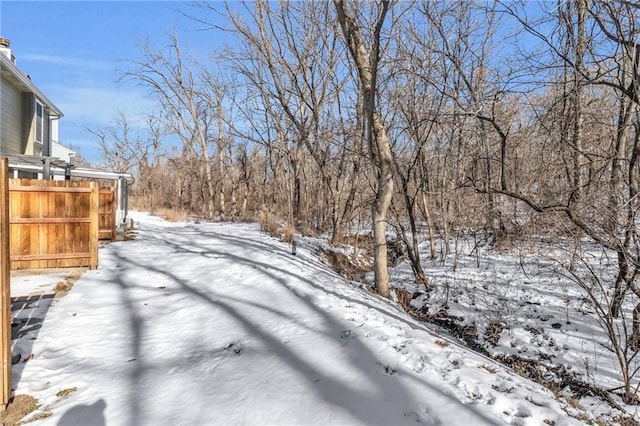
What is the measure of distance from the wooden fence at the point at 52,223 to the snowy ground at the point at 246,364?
1.83 feet

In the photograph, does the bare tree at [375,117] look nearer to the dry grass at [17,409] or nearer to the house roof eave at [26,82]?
the dry grass at [17,409]

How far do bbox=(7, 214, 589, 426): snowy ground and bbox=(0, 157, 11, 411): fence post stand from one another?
379 millimetres

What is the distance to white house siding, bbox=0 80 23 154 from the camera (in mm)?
11461

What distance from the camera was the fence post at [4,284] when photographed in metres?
2.81

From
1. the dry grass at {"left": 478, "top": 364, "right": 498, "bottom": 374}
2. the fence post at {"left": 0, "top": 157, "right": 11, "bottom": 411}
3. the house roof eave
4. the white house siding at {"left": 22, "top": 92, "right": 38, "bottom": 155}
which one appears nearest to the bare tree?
the dry grass at {"left": 478, "top": 364, "right": 498, "bottom": 374}

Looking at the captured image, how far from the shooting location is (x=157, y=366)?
3732mm

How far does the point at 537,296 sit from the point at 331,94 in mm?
9460

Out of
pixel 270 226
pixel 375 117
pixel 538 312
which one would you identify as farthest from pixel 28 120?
pixel 538 312

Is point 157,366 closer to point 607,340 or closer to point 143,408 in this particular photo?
point 143,408

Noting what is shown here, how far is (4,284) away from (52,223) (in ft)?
14.9

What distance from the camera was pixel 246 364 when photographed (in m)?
3.72

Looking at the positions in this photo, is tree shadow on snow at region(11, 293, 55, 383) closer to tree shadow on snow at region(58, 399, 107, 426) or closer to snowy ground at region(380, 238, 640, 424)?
tree shadow on snow at region(58, 399, 107, 426)

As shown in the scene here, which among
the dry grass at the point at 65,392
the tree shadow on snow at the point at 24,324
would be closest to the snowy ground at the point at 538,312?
the dry grass at the point at 65,392

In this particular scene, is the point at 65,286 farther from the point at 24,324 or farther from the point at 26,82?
the point at 26,82
